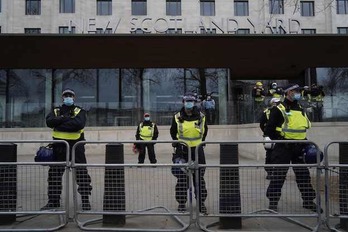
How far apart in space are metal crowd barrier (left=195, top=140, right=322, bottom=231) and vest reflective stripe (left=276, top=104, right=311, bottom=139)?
0.74 m

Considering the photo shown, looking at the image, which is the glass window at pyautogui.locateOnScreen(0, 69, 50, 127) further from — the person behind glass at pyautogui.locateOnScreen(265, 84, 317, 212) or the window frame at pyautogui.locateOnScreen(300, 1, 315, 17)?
the window frame at pyautogui.locateOnScreen(300, 1, 315, 17)

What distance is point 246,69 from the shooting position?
76.8 feet

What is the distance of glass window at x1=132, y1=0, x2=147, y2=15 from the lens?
4184cm

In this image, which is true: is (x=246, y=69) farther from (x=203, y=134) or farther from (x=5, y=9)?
(x=5, y=9)

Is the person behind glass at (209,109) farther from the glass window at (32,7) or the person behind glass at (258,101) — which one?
the glass window at (32,7)

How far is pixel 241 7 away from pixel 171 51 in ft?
76.3

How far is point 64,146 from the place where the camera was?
675cm

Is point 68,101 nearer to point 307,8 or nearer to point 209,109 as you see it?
point 209,109

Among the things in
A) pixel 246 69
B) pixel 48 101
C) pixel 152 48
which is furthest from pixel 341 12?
pixel 48 101

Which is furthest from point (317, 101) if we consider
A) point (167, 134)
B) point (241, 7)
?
point (241, 7)

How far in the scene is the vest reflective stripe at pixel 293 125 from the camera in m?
6.71

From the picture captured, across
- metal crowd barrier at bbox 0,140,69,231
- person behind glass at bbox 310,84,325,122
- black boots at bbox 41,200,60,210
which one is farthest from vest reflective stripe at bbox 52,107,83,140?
person behind glass at bbox 310,84,325,122

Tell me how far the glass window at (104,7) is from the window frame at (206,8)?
909 cm

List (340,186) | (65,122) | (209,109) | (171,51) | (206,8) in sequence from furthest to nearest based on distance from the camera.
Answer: (206,8) < (171,51) < (209,109) < (65,122) < (340,186)
